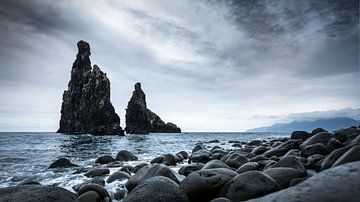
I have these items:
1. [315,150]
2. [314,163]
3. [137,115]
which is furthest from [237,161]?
[137,115]

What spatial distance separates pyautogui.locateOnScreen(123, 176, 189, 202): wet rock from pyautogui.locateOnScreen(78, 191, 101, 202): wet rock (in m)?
1.87

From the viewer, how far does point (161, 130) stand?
422ft

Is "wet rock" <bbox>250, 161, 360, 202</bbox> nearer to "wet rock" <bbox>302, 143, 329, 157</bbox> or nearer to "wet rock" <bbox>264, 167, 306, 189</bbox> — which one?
"wet rock" <bbox>264, 167, 306, 189</bbox>

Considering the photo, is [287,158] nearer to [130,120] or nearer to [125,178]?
[125,178]

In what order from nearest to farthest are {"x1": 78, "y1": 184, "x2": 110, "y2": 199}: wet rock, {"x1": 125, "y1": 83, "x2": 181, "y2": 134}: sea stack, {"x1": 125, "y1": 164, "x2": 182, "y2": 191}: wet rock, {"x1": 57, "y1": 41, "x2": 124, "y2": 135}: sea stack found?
1. {"x1": 78, "y1": 184, "x2": 110, "y2": 199}: wet rock
2. {"x1": 125, "y1": 164, "x2": 182, "y2": 191}: wet rock
3. {"x1": 57, "y1": 41, "x2": 124, "y2": 135}: sea stack
4. {"x1": 125, "y1": 83, "x2": 181, "y2": 134}: sea stack

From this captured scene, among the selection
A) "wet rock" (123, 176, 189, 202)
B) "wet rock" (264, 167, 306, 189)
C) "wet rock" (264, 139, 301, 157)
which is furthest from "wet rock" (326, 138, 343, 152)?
"wet rock" (123, 176, 189, 202)

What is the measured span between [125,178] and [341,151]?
7302 millimetres

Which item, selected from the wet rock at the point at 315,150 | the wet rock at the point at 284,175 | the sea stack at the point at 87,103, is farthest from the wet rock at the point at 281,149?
the sea stack at the point at 87,103

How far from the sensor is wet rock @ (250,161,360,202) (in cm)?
203

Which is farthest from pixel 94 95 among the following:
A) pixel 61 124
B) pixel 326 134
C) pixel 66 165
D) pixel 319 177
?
pixel 319 177

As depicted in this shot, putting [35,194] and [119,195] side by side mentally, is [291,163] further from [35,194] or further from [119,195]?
[35,194]

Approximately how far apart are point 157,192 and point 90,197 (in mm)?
2469

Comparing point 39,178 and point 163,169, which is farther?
point 39,178

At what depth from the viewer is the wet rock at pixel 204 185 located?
5801 mm
